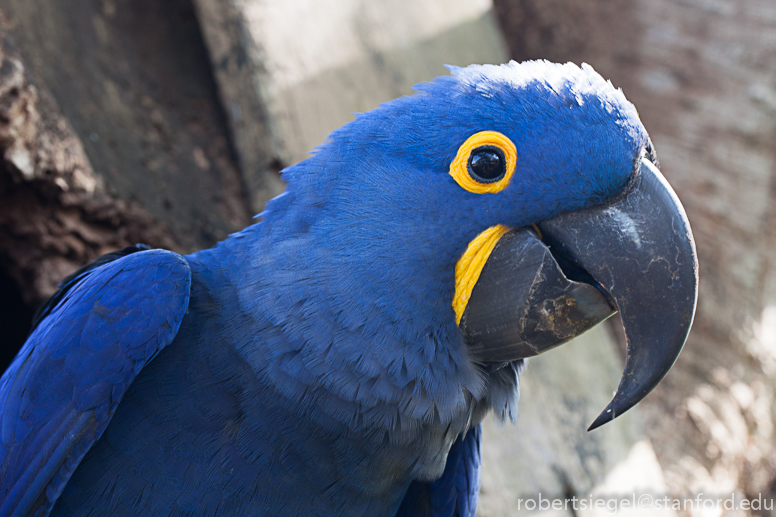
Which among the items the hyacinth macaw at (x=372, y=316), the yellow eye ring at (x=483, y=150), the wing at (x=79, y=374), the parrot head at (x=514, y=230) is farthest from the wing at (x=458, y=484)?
the wing at (x=79, y=374)

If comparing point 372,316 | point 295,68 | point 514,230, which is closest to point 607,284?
point 514,230

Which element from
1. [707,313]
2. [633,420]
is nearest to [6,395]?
[633,420]

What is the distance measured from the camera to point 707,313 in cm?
425

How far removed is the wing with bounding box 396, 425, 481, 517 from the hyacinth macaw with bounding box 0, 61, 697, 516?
1.38ft

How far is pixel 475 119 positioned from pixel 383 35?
200cm

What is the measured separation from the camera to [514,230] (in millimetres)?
1634

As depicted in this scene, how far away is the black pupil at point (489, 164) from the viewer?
162 cm

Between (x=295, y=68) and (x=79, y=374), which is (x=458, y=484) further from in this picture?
(x=295, y=68)

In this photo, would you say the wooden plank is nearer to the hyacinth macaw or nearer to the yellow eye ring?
the hyacinth macaw

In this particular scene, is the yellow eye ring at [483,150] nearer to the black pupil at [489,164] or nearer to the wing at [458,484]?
the black pupil at [489,164]

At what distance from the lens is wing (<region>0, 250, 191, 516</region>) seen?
1.66 meters

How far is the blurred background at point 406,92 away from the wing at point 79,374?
1.00m

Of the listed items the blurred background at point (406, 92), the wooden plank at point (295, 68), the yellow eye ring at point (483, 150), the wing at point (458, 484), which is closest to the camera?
the yellow eye ring at point (483, 150)

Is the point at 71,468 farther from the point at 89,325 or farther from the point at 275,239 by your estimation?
the point at 275,239
